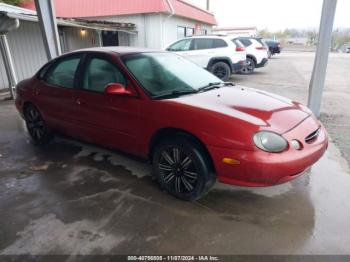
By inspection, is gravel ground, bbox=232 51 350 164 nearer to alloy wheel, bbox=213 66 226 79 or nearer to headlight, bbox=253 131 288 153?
alloy wheel, bbox=213 66 226 79

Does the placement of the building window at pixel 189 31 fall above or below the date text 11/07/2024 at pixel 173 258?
above

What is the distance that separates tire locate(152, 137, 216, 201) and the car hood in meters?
0.45

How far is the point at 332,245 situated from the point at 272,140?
3.38ft

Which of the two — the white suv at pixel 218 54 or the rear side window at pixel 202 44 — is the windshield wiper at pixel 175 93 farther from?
the rear side window at pixel 202 44

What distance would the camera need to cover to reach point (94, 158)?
4168 mm

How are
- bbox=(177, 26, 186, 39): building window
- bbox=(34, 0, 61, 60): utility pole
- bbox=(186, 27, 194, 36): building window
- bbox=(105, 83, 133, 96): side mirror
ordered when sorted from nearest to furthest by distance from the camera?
bbox=(105, 83, 133, 96): side mirror < bbox=(34, 0, 61, 60): utility pole < bbox=(177, 26, 186, 39): building window < bbox=(186, 27, 194, 36): building window

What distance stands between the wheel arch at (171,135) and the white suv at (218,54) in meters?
7.85

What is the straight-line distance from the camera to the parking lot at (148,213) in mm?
2434

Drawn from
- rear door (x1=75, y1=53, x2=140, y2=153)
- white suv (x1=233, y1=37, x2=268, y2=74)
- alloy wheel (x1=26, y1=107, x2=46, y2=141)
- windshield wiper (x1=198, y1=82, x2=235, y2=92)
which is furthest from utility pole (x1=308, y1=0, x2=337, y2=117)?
white suv (x1=233, y1=37, x2=268, y2=74)

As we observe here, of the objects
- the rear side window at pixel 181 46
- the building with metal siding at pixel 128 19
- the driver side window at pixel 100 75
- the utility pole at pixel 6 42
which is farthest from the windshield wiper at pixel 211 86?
the building with metal siding at pixel 128 19

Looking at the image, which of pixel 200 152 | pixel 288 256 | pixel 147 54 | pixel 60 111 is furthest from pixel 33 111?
pixel 288 256

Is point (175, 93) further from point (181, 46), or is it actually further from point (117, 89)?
point (181, 46)

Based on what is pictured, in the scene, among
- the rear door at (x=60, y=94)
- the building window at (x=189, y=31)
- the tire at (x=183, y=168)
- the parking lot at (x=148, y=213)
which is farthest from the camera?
the building window at (x=189, y=31)

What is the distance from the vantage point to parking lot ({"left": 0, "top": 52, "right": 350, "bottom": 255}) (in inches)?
95.8
